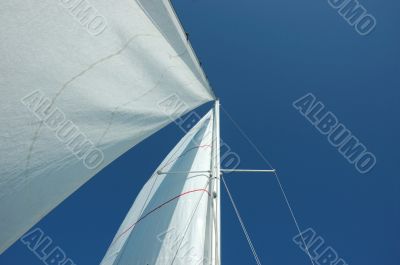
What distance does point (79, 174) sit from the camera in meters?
1.56

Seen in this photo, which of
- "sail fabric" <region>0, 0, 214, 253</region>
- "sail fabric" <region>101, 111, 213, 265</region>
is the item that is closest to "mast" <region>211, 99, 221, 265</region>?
"sail fabric" <region>101, 111, 213, 265</region>

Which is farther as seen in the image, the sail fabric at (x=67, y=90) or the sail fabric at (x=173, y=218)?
the sail fabric at (x=173, y=218)

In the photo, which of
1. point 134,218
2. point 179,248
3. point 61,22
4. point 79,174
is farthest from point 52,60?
point 134,218

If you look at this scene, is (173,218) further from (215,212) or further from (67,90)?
(67,90)

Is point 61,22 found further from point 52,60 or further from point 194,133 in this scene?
point 194,133

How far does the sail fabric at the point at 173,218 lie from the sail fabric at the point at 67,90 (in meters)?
0.97

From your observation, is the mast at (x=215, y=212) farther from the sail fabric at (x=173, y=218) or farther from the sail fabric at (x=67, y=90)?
the sail fabric at (x=67, y=90)

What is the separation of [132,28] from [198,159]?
213cm

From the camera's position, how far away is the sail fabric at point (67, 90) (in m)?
1.00

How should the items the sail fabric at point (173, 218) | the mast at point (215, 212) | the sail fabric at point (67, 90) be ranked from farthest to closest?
the sail fabric at point (173, 218)
the mast at point (215, 212)
the sail fabric at point (67, 90)

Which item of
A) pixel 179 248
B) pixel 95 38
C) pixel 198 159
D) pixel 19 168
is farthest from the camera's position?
pixel 198 159

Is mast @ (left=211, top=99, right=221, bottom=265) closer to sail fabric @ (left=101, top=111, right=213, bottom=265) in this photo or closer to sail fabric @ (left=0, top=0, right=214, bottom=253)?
sail fabric @ (left=101, top=111, right=213, bottom=265)

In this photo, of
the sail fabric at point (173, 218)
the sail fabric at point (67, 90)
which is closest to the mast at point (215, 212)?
the sail fabric at point (173, 218)

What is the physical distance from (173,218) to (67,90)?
1.75 metres
